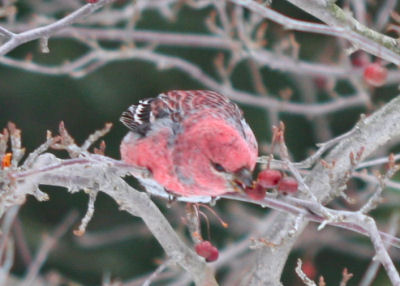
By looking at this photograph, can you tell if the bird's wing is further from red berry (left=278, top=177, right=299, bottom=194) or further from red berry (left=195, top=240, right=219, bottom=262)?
red berry (left=278, top=177, right=299, bottom=194)

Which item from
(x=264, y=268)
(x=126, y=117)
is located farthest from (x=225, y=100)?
(x=264, y=268)

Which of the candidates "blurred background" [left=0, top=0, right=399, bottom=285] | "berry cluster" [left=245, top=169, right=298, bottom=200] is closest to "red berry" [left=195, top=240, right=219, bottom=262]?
"berry cluster" [left=245, top=169, right=298, bottom=200]

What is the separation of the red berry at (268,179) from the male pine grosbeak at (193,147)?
0.06 meters

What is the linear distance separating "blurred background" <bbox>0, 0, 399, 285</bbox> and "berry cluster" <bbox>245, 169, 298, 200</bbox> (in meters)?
3.56

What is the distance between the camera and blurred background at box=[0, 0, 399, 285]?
18.9 ft

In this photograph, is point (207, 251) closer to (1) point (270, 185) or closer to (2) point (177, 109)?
(1) point (270, 185)

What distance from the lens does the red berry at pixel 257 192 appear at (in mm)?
1996

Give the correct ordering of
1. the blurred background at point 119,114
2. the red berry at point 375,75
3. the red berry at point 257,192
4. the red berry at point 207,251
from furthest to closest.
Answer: the blurred background at point 119,114
the red berry at point 375,75
the red berry at point 207,251
the red berry at point 257,192

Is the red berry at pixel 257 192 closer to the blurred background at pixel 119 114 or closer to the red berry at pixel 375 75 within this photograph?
the red berry at pixel 375 75

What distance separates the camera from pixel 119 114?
5867 mm

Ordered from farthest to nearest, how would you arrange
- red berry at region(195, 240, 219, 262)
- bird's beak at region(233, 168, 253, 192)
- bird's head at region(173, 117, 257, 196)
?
1. red berry at region(195, 240, 219, 262)
2. bird's head at region(173, 117, 257, 196)
3. bird's beak at region(233, 168, 253, 192)

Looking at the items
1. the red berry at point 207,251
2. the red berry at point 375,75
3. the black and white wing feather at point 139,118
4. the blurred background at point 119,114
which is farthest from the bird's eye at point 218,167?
the blurred background at point 119,114

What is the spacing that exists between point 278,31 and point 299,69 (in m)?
1.62

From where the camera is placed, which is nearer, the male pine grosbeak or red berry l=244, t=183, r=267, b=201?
red berry l=244, t=183, r=267, b=201
